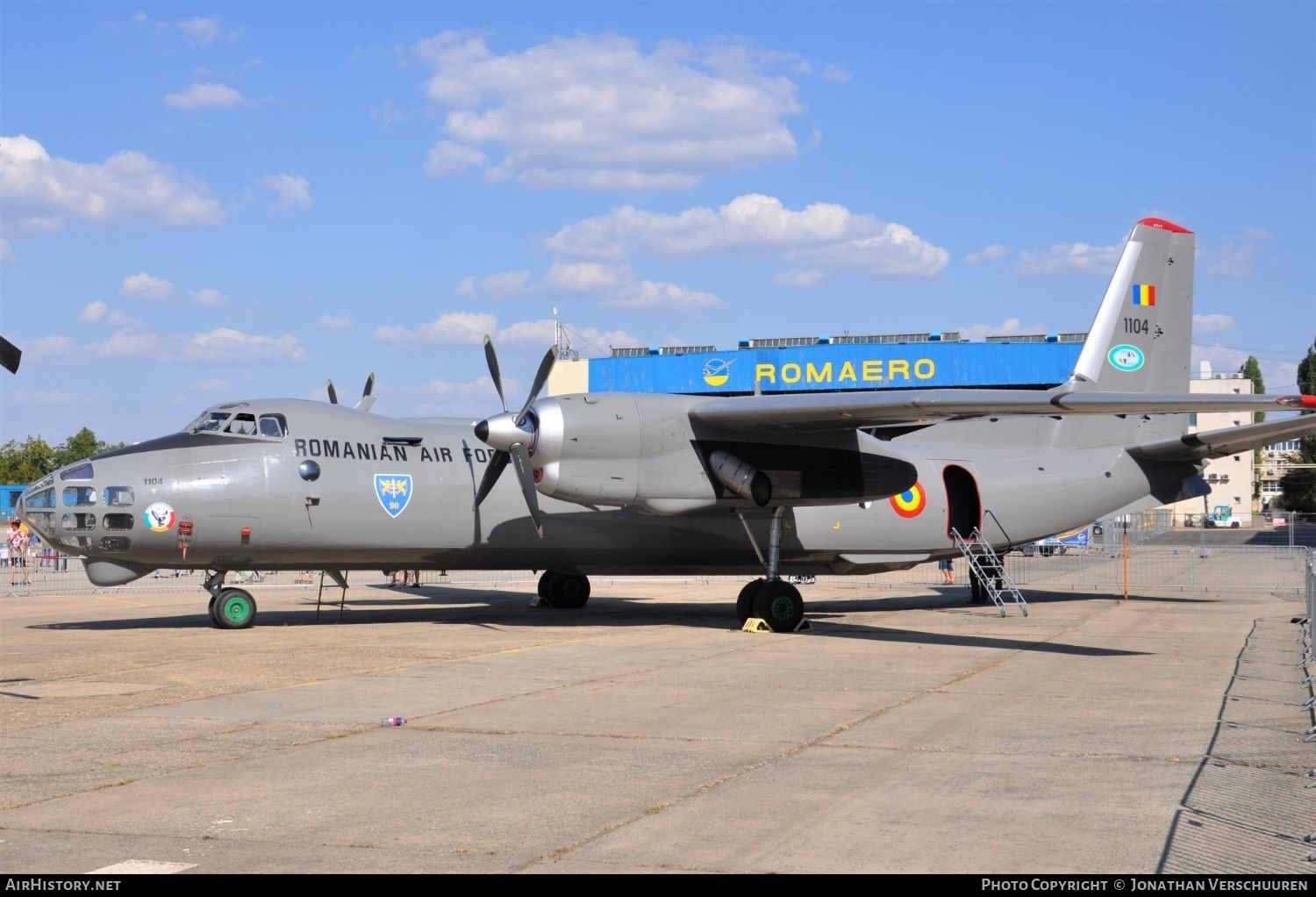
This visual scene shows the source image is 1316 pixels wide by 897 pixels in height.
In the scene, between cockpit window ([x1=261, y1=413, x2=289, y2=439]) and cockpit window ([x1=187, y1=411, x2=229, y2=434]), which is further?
cockpit window ([x1=261, y1=413, x2=289, y2=439])

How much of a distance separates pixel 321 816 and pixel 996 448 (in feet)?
70.2

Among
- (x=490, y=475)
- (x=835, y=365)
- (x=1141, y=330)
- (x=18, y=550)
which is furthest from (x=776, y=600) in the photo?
(x=835, y=365)

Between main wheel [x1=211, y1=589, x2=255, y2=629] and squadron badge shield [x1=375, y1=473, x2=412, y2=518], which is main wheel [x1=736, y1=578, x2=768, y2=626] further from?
main wheel [x1=211, y1=589, x2=255, y2=629]

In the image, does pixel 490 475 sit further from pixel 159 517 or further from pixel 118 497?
pixel 118 497

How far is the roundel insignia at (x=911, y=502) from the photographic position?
24.7 m

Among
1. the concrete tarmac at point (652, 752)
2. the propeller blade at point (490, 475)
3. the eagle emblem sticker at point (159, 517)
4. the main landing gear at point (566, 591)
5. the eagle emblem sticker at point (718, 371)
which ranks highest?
the eagle emblem sticker at point (718, 371)

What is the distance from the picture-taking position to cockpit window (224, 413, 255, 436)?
811 inches

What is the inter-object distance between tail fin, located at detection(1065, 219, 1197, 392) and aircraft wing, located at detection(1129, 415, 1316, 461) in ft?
4.45

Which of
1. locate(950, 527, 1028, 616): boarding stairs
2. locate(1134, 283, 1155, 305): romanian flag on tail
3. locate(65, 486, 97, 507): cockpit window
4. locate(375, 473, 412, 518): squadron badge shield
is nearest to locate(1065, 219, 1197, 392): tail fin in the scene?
locate(1134, 283, 1155, 305): romanian flag on tail

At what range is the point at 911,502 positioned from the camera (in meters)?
24.9

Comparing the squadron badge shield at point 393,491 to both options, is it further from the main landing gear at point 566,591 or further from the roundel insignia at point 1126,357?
the roundel insignia at point 1126,357

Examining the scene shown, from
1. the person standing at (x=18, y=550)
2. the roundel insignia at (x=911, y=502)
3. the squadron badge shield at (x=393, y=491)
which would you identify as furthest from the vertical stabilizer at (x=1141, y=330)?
the person standing at (x=18, y=550)

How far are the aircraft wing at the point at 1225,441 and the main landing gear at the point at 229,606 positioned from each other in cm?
1723

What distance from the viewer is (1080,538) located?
66625 mm
